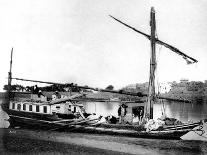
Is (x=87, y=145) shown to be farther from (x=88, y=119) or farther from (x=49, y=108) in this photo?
(x=49, y=108)

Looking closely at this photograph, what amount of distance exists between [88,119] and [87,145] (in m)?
6.09

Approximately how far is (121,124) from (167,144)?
5.11 meters

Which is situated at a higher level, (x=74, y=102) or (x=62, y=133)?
(x=74, y=102)

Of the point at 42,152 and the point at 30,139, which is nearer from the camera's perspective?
the point at 42,152

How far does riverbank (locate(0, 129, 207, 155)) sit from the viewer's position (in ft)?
A: 77.7

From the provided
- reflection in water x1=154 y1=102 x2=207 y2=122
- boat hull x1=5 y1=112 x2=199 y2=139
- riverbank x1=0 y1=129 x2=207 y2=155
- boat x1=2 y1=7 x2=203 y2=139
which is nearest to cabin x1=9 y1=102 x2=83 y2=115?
boat x1=2 y1=7 x2=203 y2=139

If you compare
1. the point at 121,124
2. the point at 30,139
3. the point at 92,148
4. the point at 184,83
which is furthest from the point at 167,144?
the point at 184,83

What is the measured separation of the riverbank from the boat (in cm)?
78

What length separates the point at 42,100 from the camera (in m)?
36.1

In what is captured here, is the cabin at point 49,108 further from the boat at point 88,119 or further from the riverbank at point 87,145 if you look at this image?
the riverbank at point 87,145

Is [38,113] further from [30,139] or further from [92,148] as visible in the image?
[92,148]

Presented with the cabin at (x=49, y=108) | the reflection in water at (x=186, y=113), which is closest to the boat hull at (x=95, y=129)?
the cabin at (x=49, y=108)

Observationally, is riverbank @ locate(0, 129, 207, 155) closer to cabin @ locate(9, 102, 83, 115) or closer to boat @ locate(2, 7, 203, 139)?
boat @ locate(2, 7, 203, 139)

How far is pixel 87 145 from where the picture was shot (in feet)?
86.1
